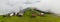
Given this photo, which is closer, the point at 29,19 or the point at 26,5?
the point at 29,19

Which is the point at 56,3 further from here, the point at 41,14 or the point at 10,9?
the point at 10,9

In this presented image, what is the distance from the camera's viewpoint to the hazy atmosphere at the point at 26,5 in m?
1.32

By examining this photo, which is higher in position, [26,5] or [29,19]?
[26,5]

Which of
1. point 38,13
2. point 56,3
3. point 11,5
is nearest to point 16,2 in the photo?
point 11,5

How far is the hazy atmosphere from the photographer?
52.1 inches

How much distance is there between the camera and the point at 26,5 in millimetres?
1340

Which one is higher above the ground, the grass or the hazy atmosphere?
the hazy atmosphere

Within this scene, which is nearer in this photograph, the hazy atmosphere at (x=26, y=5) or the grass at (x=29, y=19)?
the grass at (x=29, y=19)

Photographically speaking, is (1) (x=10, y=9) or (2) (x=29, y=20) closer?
(2) (x=29, y=20)

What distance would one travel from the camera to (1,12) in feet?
4.47

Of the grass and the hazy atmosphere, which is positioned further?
the hazy atmosphere

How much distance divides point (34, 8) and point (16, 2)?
22 cm

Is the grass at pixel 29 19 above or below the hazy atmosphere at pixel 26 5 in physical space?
below

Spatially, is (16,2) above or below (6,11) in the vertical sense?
above
